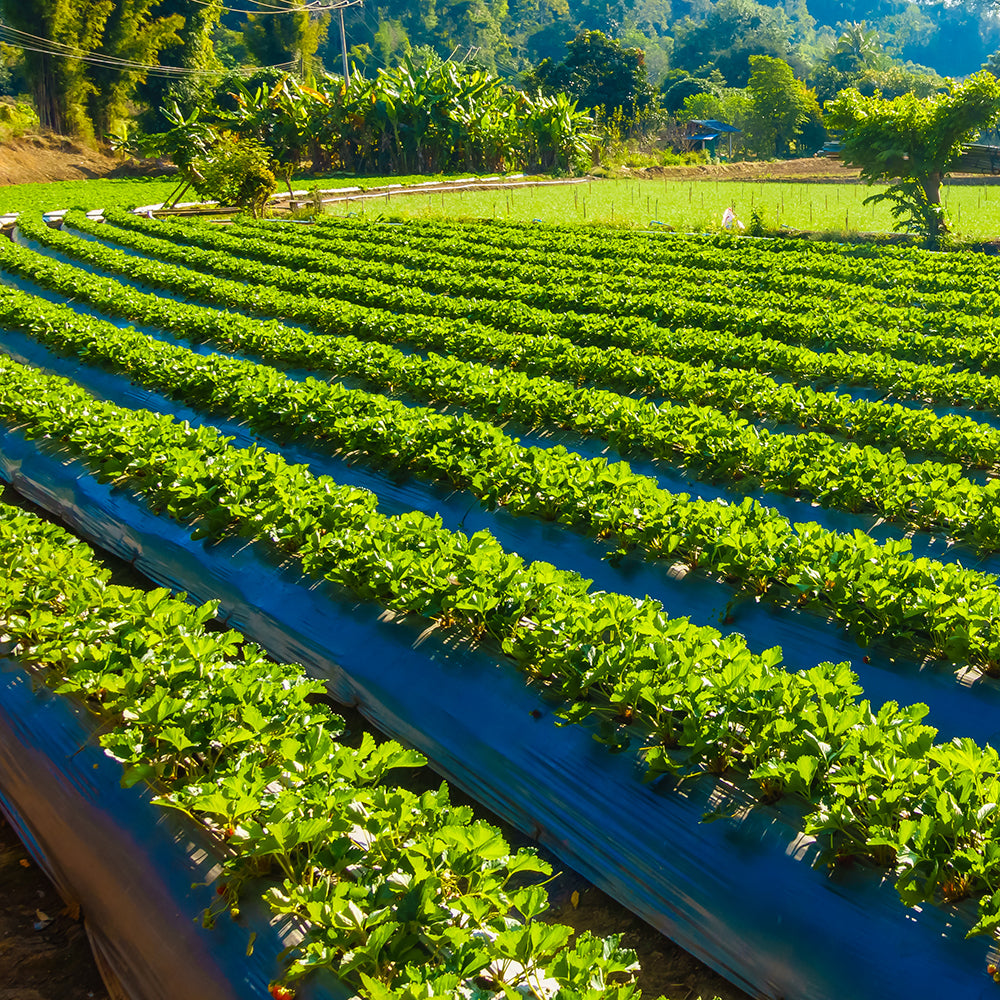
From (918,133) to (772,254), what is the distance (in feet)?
25.4

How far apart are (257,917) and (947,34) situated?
7850 inches

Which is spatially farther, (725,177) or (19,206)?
(725,177)

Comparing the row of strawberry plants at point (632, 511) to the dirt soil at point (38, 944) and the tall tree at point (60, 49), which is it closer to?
the dirt soil at point (38, 944)

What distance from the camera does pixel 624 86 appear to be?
210ft

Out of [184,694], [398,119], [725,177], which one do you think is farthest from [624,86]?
[184,694]

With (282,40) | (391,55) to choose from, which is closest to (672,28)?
(391,55)

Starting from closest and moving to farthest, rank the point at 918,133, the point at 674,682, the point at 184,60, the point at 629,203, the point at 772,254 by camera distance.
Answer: the point at 674,682
the point at 772,254
the point at 918,133
the point at 629,203
the point at 184,60

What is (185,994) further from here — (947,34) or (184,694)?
(947,34)

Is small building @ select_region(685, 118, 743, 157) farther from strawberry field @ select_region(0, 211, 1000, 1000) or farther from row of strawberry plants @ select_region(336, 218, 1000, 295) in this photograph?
strawberry field @ select_region(0, 211, 1000, 1000)

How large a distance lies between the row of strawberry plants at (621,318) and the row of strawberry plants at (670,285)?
52 centimetres

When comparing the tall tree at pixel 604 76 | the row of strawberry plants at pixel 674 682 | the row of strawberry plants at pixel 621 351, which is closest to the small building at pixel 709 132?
the tall tree at pixel 604 76

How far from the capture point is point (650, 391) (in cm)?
981

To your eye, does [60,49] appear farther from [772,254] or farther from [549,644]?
[549,644]

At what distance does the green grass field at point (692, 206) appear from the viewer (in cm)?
2798
